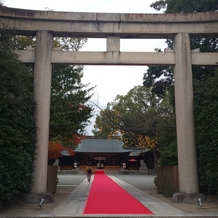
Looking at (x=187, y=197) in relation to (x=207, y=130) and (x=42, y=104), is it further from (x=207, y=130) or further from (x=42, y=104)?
(x=42, y=104)

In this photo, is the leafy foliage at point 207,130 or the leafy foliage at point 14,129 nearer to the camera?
the leafy foliage at point 14,129

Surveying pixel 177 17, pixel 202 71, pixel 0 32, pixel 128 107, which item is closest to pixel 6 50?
pixel 0 32

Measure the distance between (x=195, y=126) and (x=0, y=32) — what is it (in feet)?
27.2

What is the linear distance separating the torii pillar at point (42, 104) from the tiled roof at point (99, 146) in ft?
122

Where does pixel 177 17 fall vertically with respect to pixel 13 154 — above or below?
above

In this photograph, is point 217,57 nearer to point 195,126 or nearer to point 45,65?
point 195,126

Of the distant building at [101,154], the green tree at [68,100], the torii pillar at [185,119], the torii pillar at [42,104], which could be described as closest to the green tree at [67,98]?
the green tree at [68,100]

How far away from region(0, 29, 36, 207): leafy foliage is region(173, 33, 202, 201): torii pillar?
569cm

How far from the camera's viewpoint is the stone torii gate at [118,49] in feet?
37.0

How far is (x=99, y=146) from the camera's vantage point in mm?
51000

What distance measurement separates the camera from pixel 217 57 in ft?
38.9

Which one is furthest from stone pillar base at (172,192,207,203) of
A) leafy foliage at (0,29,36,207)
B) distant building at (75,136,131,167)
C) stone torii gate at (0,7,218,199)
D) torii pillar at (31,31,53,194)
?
distant building at (75,136,131,167)

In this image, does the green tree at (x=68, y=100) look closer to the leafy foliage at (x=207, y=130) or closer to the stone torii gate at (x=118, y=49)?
the stone torii gate at (x=118, y=49)

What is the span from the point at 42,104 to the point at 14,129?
7.63ft
